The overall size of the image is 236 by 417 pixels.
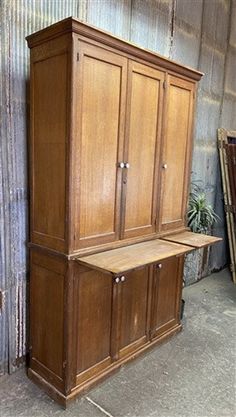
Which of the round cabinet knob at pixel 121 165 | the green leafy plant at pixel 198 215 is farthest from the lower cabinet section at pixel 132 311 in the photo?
the green leafy plant at pixel 198 215

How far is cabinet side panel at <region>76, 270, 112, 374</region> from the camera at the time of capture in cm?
204

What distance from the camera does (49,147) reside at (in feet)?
6.34

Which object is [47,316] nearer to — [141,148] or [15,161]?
[15,161]

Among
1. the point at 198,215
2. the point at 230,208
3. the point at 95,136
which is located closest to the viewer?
the point at 95,136

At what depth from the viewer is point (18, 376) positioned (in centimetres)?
225

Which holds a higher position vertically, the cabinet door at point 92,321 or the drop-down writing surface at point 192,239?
the drop-down writing surface at point 192,239

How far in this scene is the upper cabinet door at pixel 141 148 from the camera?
6.96ft

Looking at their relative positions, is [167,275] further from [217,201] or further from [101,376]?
[217,201]

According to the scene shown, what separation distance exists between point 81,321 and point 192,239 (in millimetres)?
1005

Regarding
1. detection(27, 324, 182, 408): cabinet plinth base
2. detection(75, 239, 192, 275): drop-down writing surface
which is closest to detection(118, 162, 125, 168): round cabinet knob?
detection(75, 239, 192, 275): drop-down writing surface

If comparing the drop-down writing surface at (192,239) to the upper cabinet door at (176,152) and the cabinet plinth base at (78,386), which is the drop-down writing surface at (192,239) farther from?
the cabinet plinth base at (78,386)

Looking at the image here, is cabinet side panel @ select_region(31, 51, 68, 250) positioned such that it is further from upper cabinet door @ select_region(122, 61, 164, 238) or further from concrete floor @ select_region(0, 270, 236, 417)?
concrete floor @ select_region(0, 270, 236, 417)

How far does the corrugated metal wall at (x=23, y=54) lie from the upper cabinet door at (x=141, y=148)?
25.9 inches

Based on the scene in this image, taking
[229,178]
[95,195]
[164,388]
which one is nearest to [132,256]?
[95,195]
